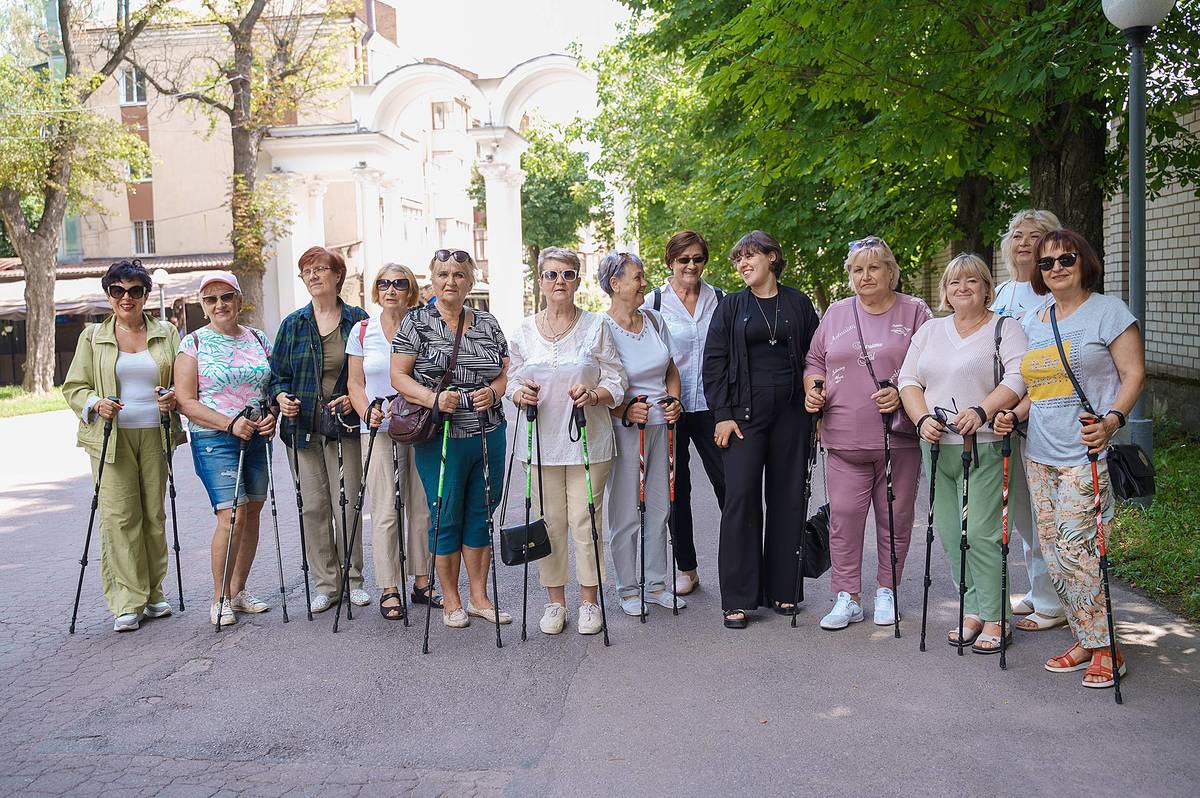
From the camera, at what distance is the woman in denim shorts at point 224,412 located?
6.54 meters

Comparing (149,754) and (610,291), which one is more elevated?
(610,291)

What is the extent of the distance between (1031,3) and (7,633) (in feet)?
28.8

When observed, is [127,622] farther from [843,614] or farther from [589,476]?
[843,614]

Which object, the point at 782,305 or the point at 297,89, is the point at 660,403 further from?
→ the point at 297,89

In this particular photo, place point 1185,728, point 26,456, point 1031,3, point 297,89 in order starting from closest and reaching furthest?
1. point 1185,728
2. point 1031,3
3. point 26,456
4. point 297,89

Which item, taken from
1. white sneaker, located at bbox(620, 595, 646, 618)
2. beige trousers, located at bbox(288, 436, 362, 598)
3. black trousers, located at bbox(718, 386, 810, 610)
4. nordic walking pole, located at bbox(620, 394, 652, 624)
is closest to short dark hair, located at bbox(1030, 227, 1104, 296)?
black trousers, located at bbox(718, 386, 810, 610)

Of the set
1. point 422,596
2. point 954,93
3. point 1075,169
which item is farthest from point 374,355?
point 1075,169

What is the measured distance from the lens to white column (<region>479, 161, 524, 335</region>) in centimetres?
3197

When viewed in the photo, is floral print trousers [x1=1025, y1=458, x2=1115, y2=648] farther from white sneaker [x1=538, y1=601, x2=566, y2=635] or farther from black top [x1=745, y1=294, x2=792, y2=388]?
white sneaker [x1=538, y1=601, x2=566, y2=635]

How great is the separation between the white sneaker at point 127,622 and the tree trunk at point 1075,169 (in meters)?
8.05

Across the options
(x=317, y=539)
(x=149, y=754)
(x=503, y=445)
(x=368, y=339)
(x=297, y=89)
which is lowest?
(x=149, y=754)

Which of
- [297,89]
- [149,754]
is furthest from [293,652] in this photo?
[297,89]

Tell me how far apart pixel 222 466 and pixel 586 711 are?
2876mm

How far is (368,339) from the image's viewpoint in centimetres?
669
